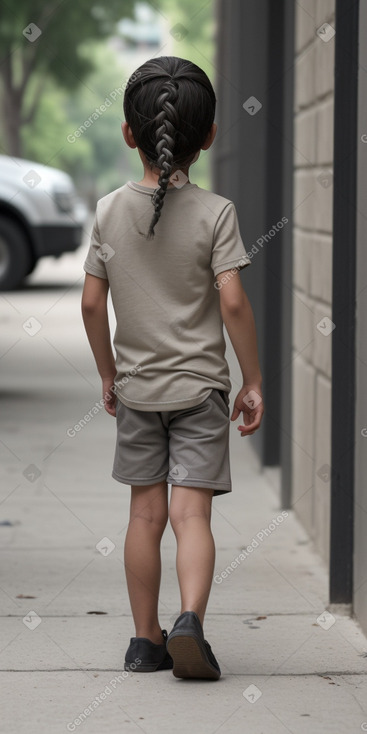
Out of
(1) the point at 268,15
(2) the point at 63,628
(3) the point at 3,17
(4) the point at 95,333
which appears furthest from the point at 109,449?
(3) the point at 3,17

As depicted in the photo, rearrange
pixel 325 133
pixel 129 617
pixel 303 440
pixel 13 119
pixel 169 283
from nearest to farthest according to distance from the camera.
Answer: pixel 169 283
pixel 129 617
pixel 325 133
pixel 303 440
pixel 13 119

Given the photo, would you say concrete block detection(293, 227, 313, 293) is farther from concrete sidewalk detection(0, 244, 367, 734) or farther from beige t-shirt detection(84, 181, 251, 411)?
beige t-shirt detection(84, 181, 251, 411)

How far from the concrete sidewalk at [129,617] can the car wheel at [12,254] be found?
8773mm

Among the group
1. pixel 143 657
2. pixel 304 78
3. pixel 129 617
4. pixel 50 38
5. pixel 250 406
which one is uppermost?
pixel 50 38

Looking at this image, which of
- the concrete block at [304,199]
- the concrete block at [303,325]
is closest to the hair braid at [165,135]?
the concrete block at [304,199]

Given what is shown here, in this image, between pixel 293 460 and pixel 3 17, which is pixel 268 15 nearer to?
pixel 293 460

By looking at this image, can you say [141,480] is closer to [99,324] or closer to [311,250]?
[99,324]

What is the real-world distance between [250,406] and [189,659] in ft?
2.23

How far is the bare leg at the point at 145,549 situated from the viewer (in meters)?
3.75

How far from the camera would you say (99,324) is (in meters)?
3.73

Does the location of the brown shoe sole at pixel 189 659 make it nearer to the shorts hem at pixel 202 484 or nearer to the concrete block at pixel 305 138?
the shorts hem at pixel 202 484

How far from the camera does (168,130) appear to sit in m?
3.47

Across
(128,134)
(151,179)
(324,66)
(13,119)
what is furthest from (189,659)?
(13,119)

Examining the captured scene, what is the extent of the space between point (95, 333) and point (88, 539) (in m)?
2.04
